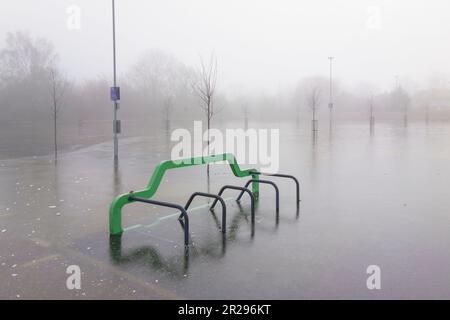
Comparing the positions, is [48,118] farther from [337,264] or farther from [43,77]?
[337,264]

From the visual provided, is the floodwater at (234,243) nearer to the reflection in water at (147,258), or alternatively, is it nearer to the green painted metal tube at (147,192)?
the reflection in water at (147,258)

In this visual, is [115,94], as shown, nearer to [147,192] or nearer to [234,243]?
[147,192]

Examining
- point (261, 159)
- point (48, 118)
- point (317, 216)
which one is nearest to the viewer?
point (317, 216)

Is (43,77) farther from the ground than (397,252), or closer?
farther from the ground

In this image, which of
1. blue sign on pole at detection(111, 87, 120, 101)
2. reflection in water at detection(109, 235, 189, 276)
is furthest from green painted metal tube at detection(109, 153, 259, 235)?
blue sign on pole at detection(111, 87, 120, 101)

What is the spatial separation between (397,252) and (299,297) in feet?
6.13

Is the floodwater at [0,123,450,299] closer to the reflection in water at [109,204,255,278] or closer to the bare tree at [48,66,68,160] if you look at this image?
the reflection in water at [109,204,255,278]

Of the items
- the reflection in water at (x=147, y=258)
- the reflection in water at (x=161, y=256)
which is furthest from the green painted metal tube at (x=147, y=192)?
the reflection in water at (x=147, y=258)

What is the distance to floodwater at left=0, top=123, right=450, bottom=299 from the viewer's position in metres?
4.15

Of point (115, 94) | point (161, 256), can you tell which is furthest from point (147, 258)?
point (115, 94)

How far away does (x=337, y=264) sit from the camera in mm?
4734

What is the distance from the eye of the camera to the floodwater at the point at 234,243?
4148 mm

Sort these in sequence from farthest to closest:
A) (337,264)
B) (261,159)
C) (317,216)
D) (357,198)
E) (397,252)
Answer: (261,159), (357,198), (317,216), (397,252), (337,264)
